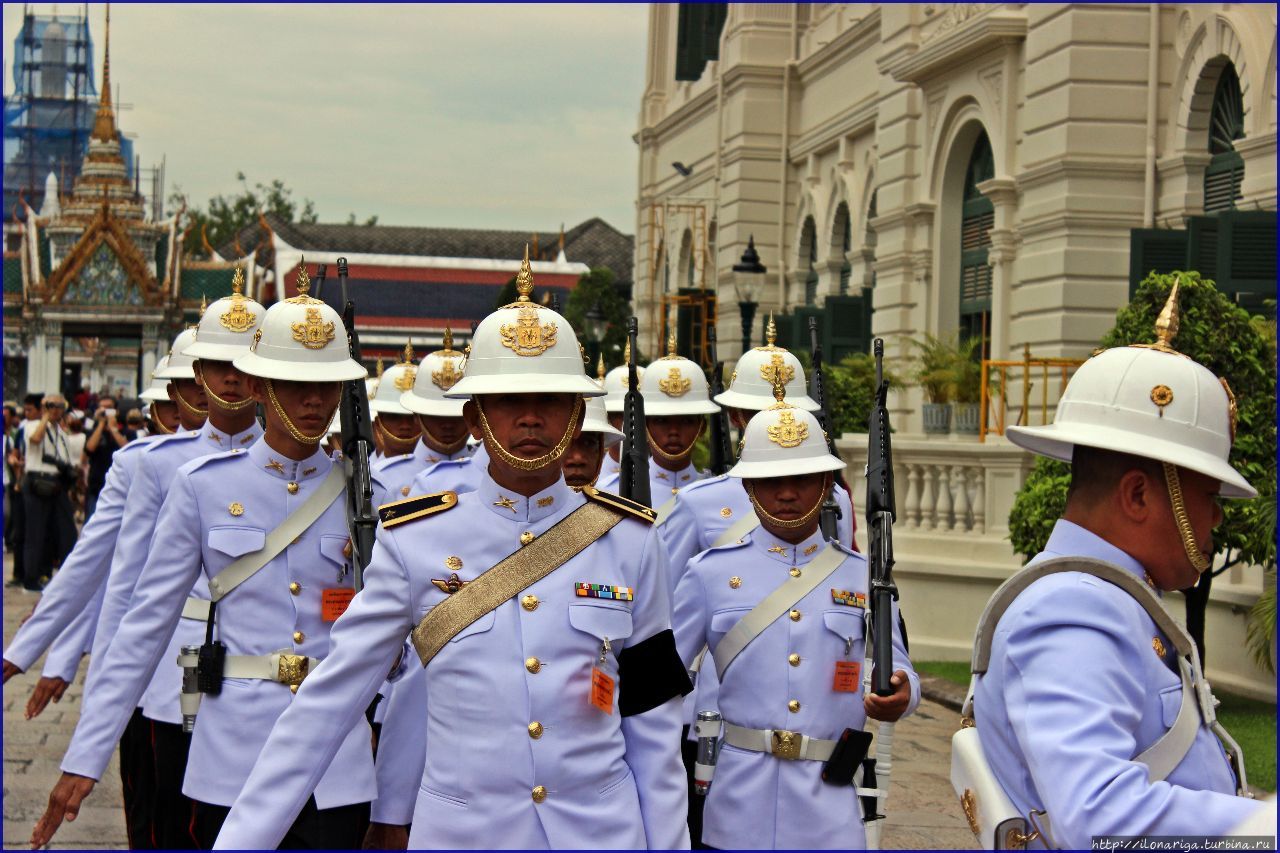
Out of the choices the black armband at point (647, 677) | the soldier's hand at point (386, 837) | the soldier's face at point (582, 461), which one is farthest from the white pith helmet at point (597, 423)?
the black armband at point (647, 677)

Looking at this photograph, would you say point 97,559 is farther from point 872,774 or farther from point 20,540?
point 20,540

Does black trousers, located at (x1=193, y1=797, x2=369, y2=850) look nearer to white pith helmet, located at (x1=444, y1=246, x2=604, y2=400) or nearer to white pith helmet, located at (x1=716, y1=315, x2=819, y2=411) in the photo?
white pith helmet, located at (x1=444, y1=246, x2=604, y2=400)

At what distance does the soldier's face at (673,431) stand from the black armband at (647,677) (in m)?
4.59

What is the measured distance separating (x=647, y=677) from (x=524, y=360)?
2.61ft

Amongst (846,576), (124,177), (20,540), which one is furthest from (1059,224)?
(124,177)

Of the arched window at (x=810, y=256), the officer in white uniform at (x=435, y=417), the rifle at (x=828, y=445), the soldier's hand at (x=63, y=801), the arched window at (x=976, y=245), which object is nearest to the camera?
the soldier's hand at (x=63, y=801)

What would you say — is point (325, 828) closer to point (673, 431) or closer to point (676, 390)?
point (673, 431)

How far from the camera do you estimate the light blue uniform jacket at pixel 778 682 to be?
5766mm

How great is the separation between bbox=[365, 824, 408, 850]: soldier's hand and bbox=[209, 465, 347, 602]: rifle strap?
2.91 feet

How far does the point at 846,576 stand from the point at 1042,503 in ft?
20.7

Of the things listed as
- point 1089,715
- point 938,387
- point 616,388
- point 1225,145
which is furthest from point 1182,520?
point 938,387

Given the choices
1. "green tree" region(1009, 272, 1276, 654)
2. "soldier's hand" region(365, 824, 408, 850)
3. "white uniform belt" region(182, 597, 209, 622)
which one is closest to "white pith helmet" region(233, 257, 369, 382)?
"white uniform belt" region(182, 597, 209, 622)

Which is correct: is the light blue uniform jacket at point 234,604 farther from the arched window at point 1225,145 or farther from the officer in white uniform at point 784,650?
the arched window at point 1225,145

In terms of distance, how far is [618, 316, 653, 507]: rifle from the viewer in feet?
24.1
